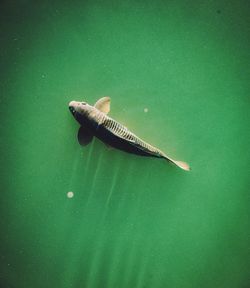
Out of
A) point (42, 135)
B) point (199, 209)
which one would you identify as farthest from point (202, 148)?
point (42, 135)

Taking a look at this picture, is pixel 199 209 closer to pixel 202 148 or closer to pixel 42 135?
pixel 202 148

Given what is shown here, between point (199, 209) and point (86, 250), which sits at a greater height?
point (199, 209)

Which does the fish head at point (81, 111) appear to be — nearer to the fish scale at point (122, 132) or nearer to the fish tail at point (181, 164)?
the fish scale at point (122, 132)

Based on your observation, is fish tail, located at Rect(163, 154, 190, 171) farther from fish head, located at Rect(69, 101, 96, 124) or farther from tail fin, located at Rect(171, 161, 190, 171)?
fish head, located at Rect(69, 101, 96, 124)

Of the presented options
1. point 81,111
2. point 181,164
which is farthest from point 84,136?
point 181,164

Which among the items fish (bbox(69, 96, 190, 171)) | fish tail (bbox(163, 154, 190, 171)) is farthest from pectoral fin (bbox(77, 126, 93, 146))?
fish tail (bbox(163, 154, 190, 171))

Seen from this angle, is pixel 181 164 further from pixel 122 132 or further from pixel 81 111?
pixel 81 111

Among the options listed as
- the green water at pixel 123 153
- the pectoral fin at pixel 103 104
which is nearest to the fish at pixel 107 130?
the pectoral fin at pixel 103 104
